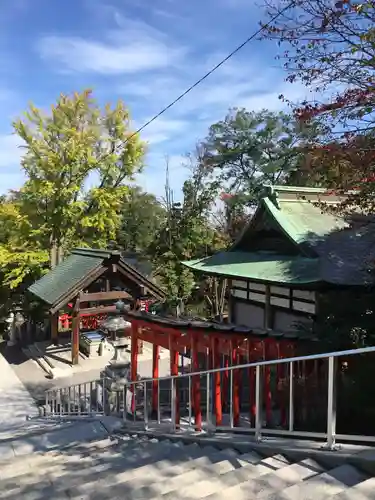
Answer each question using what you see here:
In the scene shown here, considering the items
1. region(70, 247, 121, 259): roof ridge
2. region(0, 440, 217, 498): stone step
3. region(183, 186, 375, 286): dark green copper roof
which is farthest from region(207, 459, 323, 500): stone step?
region(70, 247, 121, 259): roof ridge

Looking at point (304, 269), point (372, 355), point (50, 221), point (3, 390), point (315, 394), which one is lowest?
point (3, 390)

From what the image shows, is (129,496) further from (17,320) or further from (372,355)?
(17,320)

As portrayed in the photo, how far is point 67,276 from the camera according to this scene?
54.3 feet

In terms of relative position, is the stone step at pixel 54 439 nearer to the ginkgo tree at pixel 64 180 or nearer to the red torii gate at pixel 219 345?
the red torii gate at pixel 219 345

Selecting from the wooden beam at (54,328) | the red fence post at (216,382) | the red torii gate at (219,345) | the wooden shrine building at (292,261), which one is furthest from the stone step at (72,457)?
the wooden beam at (54,328)

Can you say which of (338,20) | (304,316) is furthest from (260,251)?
(338,20)

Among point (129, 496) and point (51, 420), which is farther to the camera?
point (51, 420)

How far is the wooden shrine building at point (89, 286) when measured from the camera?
15.5m

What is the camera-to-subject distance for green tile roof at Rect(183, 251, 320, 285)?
27.1ft

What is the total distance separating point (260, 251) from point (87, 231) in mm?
12985

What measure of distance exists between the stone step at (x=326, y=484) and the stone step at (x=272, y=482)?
0.39 feet

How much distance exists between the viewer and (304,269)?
8422 mm

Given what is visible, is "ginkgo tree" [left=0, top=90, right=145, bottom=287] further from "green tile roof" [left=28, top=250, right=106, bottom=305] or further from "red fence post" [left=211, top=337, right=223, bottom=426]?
"red fence post" [left=211, top=337, right=223, bottom=426]

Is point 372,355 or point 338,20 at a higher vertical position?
point 338,20
